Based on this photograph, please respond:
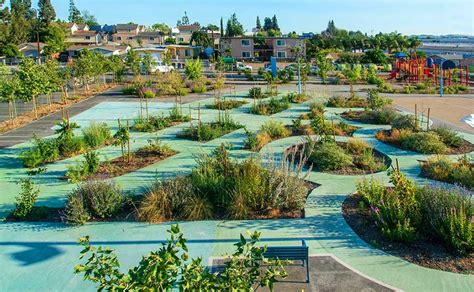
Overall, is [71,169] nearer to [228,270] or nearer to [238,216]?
[238,216]

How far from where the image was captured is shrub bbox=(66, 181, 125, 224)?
8523 mm

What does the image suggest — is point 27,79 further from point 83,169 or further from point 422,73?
point 422,73

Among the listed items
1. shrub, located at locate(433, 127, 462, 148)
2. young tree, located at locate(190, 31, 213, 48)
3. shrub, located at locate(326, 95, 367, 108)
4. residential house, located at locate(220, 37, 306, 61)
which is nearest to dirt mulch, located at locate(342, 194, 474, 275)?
shrub, located at locate(433, 127, 462, 148)

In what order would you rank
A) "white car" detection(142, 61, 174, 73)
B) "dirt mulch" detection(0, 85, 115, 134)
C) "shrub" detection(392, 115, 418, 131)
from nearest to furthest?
"shrub" detection(392, 115, 418, 131), "dirt mulch" detection(0, 85, 115, 134), "white car" detection(142, 61, 174, 73)

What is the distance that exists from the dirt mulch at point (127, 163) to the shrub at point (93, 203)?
2139 millimetres

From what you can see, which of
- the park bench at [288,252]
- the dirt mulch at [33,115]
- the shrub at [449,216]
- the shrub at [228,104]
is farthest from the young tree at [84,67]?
the park bench at [288,252]

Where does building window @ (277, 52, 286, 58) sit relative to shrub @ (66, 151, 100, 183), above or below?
above

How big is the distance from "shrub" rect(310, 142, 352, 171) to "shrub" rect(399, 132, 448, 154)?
8.53ft

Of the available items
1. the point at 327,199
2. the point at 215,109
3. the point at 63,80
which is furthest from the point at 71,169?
the point at 63,80

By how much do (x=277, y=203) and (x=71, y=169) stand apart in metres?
5.28

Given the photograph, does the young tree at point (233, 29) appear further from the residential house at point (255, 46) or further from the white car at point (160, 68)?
the white car at point (160, 68)

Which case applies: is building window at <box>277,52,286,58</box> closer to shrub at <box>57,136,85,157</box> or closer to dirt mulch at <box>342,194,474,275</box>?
shrub at <box>57,136,85,157</box>

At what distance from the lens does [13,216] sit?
8992 millimetres

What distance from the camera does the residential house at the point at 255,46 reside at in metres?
62.5
